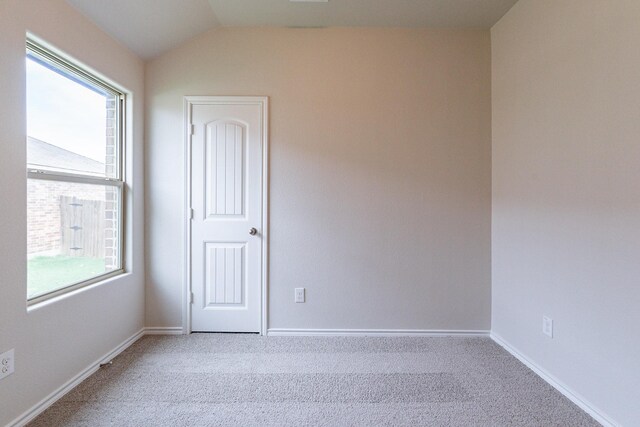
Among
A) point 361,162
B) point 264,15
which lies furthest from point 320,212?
point 264,15

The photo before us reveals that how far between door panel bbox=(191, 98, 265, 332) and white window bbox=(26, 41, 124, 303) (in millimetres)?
604

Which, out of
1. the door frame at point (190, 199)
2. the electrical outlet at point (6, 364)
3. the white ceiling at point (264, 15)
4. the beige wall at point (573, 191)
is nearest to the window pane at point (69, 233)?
the electrical outlet at point (6, 364)

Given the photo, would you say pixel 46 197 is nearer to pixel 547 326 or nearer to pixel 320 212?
pixel 320 212

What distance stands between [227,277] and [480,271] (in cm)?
217

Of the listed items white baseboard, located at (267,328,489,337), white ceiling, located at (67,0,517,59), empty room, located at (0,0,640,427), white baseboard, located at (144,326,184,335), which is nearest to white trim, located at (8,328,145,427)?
empty room, located at (0,0,640,427)

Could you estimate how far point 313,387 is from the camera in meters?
1.95

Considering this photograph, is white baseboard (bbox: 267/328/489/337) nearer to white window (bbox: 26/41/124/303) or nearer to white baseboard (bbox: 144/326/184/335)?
white baseboard (bbox: 144/326/184/335)

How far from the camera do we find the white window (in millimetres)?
1776

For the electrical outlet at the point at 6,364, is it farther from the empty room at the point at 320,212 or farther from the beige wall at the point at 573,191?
the beige wall at the point at 573,191

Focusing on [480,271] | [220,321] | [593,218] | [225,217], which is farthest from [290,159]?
[593,218]

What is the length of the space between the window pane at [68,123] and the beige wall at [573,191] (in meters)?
3.10

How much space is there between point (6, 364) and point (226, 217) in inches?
61.4

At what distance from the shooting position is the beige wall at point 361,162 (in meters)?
2.67

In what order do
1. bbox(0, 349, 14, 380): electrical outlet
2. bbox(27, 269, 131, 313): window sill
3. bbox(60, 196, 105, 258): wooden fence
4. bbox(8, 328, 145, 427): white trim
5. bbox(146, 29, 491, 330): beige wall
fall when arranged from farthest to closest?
1. bbox(146, 29, 491, 330): beige wall
2. bbox(60, 196, 105, 258): wooden fence
3. bbox(27, 269, 131, 313): window sill
4. bbox(8, 328, 145, 427): white trim
5. bbox(0, 349, 14, 380): electrical outlet
